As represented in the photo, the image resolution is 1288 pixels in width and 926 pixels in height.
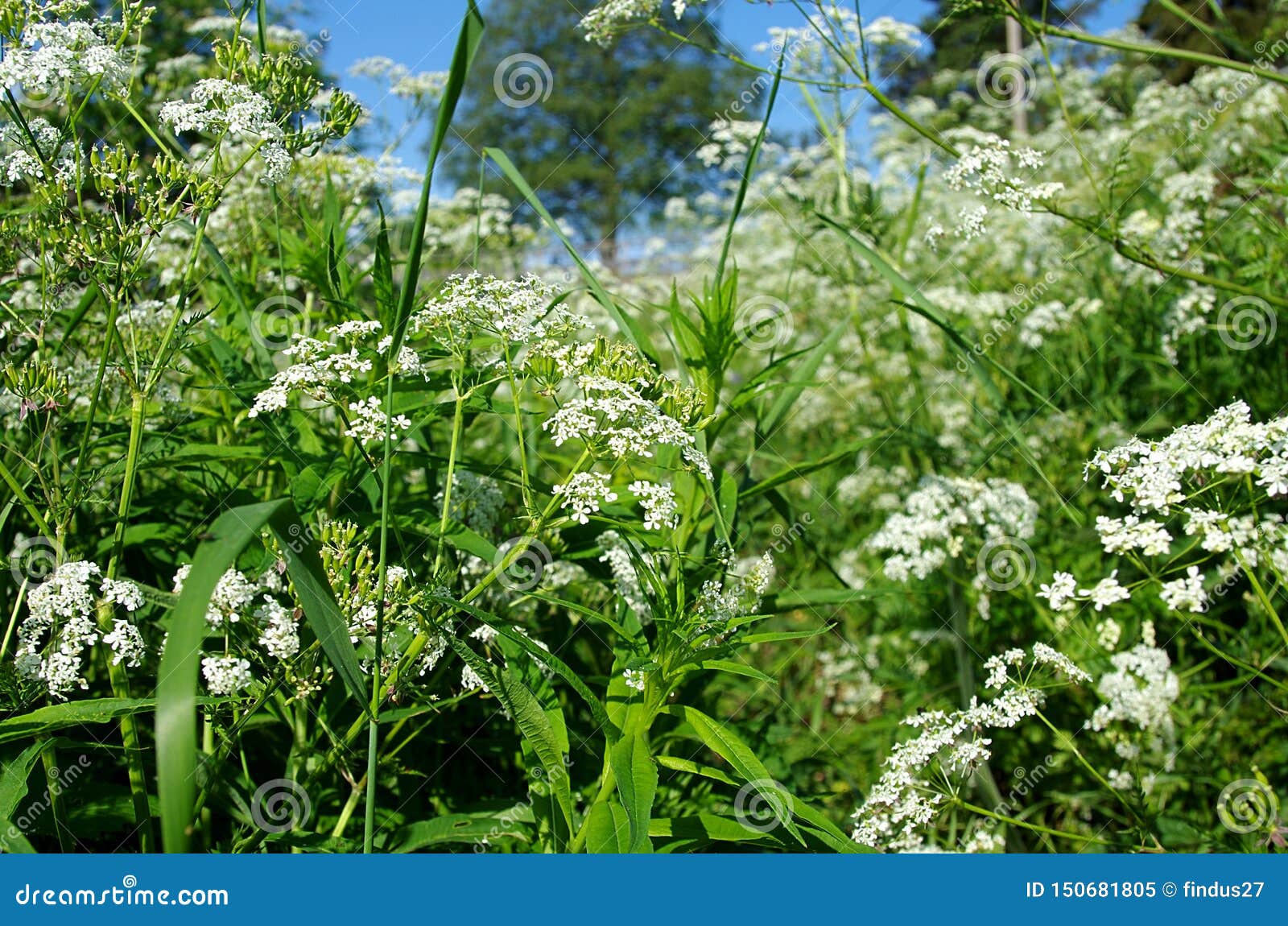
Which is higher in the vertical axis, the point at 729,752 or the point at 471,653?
the point at 471,653

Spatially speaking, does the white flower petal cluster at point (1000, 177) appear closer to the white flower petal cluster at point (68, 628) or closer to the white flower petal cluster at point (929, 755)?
the white flower petal cluster at point (929, 755)

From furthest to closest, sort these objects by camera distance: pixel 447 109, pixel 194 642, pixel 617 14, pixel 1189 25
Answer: pixel 1189 25 → pixel 617 14 → pixel 447 109 → pixel 194 642

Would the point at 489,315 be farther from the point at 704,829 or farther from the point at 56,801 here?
the point at 56,801

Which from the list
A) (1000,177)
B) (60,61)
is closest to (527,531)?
(60,61)

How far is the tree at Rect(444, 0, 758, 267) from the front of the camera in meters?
23.2

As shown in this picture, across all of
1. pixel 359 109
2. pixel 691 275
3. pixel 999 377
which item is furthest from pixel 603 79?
pixel 359 109

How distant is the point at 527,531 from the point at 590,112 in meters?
24.5

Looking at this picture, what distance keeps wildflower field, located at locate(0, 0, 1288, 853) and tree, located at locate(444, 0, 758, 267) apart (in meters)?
18.5

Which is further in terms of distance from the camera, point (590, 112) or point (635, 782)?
point (590, 112)

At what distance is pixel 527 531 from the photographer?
1831 mm

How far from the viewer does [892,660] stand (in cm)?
382

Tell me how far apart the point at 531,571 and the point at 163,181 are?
1.13m

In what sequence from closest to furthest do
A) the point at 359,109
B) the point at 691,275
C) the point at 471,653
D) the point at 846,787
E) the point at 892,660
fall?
the point at 471,653
the point at 359,109
the point at 846,787
the point at 892,660
the point at 691,275

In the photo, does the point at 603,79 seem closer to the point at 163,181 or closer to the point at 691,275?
the point at 691,275
